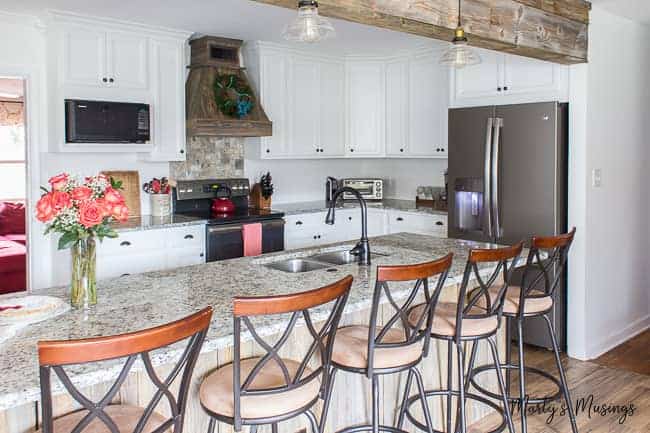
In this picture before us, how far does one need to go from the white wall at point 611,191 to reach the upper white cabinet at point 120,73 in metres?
3.01

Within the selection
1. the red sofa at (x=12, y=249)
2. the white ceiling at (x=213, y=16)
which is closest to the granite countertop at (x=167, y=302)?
the white ceiling at (x=213, y=16)

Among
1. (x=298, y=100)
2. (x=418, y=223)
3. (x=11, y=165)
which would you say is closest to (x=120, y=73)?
(x=298, y=100)

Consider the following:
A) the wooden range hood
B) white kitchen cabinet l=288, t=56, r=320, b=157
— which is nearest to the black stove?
the wooden range hood

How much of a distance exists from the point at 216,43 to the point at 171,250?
1.79 metres

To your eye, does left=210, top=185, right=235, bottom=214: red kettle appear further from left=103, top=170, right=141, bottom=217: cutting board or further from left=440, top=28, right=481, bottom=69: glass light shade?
left=440, top=28, right=481, bottom=69: glass light shade

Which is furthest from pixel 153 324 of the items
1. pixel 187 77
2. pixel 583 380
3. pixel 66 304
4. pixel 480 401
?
pixel 187 77

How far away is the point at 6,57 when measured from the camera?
13.9 ft

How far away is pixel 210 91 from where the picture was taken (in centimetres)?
501

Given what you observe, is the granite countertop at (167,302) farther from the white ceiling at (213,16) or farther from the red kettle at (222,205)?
the red kettle at (222,205)

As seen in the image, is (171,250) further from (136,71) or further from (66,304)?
(66,304)

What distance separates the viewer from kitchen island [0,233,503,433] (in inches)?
62.8

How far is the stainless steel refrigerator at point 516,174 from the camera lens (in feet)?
13.4

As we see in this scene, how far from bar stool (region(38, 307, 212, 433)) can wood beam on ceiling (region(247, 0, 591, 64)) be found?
130 cm

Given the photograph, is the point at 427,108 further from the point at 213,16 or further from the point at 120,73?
the point at 120,73
